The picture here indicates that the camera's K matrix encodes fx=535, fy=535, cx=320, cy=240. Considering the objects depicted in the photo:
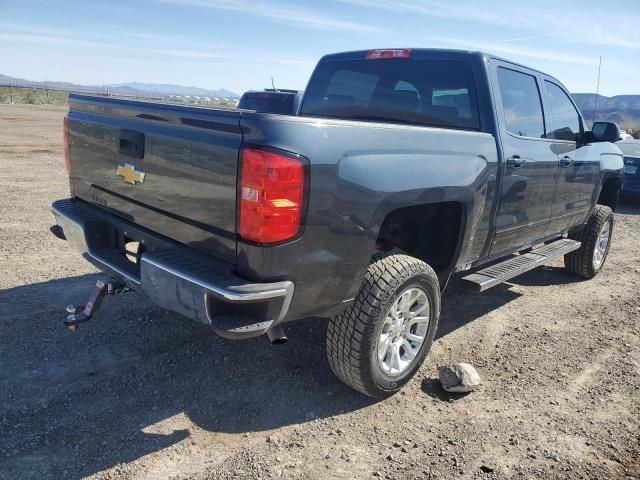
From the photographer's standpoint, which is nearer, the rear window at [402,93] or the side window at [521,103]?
the rear window at [402,93]

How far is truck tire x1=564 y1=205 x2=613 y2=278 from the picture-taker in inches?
228

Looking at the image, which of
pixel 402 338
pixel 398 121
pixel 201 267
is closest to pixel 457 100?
pixel 398 121

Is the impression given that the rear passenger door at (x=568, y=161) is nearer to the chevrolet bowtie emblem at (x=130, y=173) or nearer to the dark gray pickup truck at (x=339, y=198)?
the dark gray pickup truck at (x=339, y=198)

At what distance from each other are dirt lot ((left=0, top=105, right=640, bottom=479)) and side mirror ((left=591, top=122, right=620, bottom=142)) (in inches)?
65.9

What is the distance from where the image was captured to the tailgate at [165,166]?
2.46 meters

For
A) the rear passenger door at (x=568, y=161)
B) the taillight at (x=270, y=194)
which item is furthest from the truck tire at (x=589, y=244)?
the taillight at (x=270, y=194)

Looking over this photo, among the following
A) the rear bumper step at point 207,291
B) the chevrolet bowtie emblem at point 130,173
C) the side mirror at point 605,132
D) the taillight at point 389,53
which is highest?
the taillight at point 389,53

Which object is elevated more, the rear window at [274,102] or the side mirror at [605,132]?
the rear window at [274,102]

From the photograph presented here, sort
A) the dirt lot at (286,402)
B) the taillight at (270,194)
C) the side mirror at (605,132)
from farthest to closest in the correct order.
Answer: the side mirror at (605,132), the dirt lot at (286,402), the taillight at (270,194)

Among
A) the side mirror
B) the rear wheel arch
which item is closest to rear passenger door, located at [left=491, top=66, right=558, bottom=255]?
the rear wheel arch

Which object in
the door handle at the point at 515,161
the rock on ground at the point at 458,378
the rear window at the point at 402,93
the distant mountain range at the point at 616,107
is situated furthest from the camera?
the distant mountain range at the point at 616,107

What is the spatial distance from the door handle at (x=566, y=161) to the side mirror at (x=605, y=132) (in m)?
0.62

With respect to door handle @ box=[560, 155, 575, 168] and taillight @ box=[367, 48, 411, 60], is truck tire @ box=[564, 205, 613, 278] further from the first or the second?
taillight @ box=[367, 48, 411, 60]

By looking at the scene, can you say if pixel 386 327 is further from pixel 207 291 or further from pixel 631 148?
pixel 631 148
